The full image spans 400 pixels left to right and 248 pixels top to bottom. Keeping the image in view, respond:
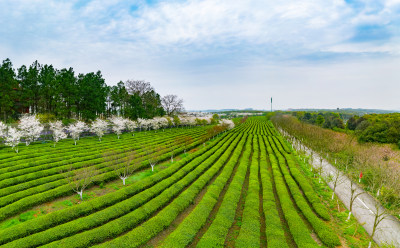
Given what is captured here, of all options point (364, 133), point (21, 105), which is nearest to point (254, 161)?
point (364, 133)

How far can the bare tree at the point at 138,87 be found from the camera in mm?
96812

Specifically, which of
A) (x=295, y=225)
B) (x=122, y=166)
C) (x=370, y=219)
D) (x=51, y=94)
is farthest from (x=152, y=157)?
(x=51, y=94)

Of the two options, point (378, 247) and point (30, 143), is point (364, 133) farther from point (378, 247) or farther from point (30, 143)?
point (30, 143)

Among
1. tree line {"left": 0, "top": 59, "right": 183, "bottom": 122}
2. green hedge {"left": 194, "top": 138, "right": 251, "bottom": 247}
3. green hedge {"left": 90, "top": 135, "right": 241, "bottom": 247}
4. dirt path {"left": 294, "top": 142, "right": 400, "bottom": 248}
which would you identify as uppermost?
tree line {"left": 0, "top": 59, "right": 183, "bottom": 122}

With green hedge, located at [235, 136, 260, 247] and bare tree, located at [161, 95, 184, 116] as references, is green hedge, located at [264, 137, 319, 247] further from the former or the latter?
bare tree, located at [161, 95, 184, 116]

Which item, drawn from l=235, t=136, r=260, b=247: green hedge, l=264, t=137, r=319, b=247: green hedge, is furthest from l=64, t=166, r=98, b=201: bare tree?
l=264, t=137, r=319, b=247: green hedge

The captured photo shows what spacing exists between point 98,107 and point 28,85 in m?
19.9

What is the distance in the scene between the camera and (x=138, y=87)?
98875 millimetres

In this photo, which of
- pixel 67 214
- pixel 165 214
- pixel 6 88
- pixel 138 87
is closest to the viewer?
pixel 67 214

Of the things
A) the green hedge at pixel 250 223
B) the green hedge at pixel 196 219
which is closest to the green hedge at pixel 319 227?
the green hedge at pixel 250 223

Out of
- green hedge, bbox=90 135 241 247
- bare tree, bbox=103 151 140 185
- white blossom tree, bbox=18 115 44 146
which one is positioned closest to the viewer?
green hedge, bbox=90 135 241 247

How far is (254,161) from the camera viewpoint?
36594mm

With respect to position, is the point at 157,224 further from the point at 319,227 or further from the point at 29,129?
the point at 29,129

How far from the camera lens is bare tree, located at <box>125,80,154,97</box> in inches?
3812
